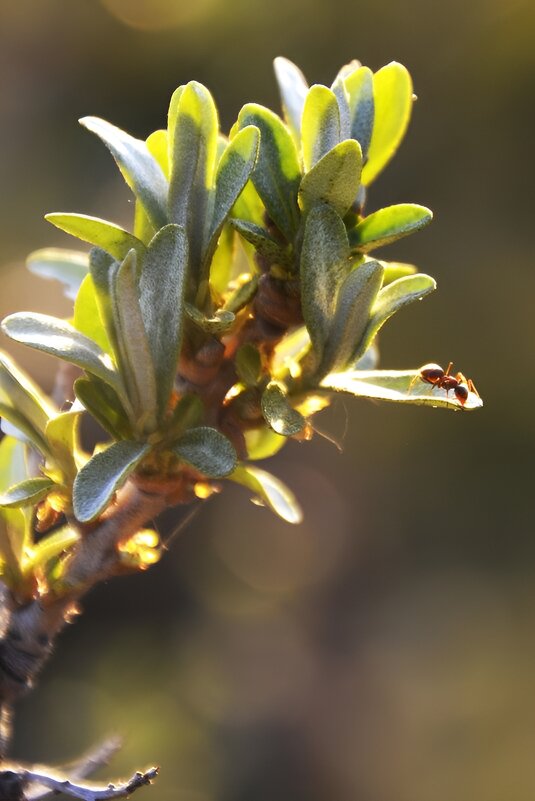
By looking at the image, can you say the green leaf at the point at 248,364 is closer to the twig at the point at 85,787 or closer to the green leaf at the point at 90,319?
the green leaf at the point at 90,319

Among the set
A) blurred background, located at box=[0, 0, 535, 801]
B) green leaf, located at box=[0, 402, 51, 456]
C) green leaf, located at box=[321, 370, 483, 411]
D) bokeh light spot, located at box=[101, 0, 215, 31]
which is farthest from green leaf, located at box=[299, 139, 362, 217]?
bokeh light spot, located at box=[101, 0, 215, 31]

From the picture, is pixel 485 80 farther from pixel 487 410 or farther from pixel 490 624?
pixel 490 624

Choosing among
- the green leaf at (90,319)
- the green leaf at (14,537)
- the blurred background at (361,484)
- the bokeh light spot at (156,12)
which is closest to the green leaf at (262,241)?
the green leaf at (90,319)

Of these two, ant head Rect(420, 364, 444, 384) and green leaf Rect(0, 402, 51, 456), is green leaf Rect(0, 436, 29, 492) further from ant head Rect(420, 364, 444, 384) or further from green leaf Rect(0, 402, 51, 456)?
ant head Rect(420, 364, 444, 384)

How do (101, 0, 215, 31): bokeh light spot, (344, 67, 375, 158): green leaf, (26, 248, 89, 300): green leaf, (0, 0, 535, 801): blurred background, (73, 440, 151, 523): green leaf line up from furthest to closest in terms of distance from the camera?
(101, 0, 215, 31): bokeh light spot, (0, 0, 535, 801): blurred background, (26, 248, 89, 300): green leaf, (344, 67, 375, 158): green leaf, (73, 440, 151, 523): green leaf

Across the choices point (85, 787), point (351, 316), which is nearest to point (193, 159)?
point (351, 316)

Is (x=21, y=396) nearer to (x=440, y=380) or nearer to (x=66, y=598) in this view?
(x=66, y=598)

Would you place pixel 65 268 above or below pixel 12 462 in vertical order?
above
